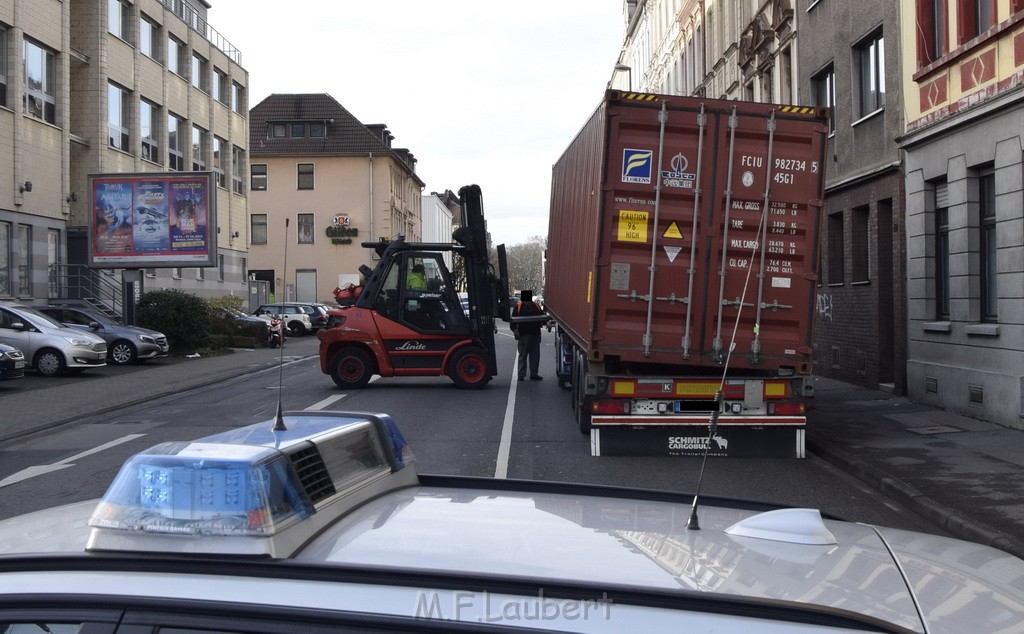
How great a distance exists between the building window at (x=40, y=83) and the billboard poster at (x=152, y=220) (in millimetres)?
2430

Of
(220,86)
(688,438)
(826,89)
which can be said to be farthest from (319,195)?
(688,438)

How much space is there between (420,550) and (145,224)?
106 ft

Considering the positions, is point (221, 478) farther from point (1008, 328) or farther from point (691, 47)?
point (691, 47)

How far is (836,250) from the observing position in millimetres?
22000

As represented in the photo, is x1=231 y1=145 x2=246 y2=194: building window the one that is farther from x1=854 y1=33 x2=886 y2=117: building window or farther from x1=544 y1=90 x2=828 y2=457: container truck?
x1=544 y1=90 x2=828 y2=457: container truck

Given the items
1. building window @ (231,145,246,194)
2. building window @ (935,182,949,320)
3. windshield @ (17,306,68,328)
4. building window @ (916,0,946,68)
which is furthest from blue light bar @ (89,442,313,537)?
building window @ (231,145,246,194)

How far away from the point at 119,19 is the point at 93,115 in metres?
4.29

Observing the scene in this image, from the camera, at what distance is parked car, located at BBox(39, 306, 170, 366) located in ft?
87.8

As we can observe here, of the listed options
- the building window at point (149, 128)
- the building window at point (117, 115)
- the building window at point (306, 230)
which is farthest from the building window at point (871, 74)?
the building window at point (306, 230)

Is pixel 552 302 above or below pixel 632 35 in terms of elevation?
below

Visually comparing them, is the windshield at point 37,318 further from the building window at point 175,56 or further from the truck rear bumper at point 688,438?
the building window at point 175,56

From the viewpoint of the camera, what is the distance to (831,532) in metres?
2.35

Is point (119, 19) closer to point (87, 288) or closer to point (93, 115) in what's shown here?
point (93, 115)

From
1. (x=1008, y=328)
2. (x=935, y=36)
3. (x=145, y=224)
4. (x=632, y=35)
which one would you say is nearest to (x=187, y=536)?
(x=1008, y=328)
